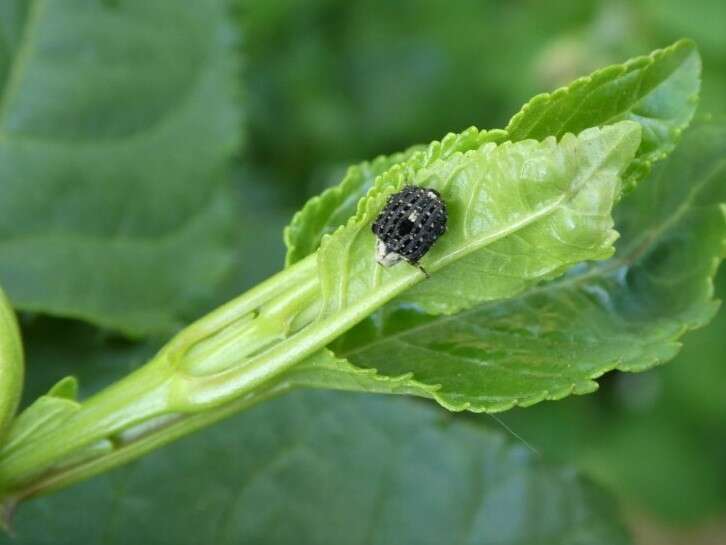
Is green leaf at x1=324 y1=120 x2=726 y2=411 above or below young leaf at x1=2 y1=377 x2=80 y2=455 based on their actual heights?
above

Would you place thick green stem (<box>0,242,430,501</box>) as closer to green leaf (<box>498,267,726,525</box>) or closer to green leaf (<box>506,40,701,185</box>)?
green leaf (<box>506,40,701,185</box>)

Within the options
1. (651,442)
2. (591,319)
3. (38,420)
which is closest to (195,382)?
(38,420)

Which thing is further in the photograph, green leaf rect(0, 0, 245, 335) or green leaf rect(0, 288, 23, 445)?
green leaf rect(0, 0, 245, 335)

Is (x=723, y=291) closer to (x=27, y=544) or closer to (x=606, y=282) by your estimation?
(x=606, y=282)

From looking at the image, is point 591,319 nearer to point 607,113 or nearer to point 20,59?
point 607,113

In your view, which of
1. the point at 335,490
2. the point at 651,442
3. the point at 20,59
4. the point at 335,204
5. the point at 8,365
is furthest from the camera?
the point at 651,442

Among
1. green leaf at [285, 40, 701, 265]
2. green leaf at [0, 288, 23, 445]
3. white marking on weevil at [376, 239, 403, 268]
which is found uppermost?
green leaf at [285, 40, 701, 265]

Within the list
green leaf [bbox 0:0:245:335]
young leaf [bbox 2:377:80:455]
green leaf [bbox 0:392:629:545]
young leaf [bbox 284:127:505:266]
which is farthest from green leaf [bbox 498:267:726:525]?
young leaf [bbox 2:377:80:455]
